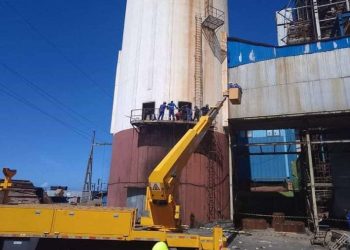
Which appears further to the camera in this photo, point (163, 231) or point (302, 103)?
point (302, 103)

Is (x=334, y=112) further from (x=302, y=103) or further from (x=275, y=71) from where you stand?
(x=275, y=71)

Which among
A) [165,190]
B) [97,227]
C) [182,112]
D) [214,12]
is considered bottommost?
[97,227]

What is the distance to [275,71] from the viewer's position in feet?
94.4

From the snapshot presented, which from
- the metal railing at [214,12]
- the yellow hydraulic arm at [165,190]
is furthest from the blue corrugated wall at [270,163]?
the yellow hydraulic arm at [165,190]

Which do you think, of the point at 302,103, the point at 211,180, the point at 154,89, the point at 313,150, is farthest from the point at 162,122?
the point at 313,150

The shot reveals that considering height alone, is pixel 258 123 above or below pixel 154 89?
below

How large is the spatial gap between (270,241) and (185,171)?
823 cm

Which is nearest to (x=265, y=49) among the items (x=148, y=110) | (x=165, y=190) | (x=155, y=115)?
(x=155, y=115)

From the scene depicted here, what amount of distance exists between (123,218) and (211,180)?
617 inches

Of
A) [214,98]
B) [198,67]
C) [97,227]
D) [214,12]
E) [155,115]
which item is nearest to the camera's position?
[97,227]

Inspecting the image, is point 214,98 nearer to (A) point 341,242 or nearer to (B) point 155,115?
(B) point 155,115

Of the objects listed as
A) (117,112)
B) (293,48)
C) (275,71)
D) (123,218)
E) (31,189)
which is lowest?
(123,218)

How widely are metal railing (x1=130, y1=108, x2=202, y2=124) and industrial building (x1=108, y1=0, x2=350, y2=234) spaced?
0.41ft

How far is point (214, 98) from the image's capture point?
95.9ft
